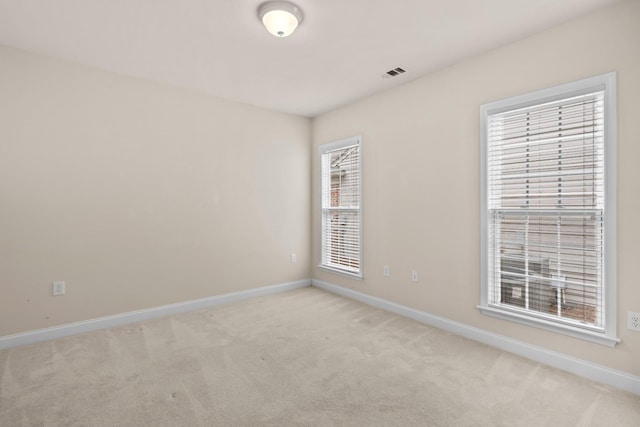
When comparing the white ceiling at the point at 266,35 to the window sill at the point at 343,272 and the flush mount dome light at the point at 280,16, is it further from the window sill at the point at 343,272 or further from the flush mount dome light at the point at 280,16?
the window sill at the point at 343,272

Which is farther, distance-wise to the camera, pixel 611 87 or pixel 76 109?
pixel 76 109

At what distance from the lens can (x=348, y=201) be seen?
14.4 ft

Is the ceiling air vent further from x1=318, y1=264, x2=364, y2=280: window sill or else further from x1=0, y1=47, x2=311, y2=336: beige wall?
x1=318, y1=264, x2=364, y2=280: window sill

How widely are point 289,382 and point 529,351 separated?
6.39ft

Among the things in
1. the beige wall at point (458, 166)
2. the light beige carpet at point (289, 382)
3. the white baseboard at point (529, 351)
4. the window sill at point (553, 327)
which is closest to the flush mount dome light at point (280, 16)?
the beige wall at point (458, 166)

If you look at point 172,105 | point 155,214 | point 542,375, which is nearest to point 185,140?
point 172,105

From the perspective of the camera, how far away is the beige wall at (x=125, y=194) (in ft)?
9.25

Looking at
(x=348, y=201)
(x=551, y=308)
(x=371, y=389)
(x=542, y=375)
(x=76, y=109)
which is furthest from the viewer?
(x=348, y=201)

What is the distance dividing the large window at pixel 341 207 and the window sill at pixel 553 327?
5.52ft

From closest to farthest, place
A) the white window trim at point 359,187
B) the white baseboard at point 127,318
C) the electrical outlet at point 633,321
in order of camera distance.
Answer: the electrical outlet at point 633,321 → the white baseboard at point 127,318 → the white window trim at point 359,187

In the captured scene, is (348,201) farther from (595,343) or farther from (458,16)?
(595,343)

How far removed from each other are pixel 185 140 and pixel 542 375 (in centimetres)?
409

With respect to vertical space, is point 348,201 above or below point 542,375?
above

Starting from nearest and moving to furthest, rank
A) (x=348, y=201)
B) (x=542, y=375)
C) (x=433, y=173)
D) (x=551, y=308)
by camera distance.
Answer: (x=542, y=375) → (x=551, y=308) → (x=433, y=173) → (x=348, y=201)
